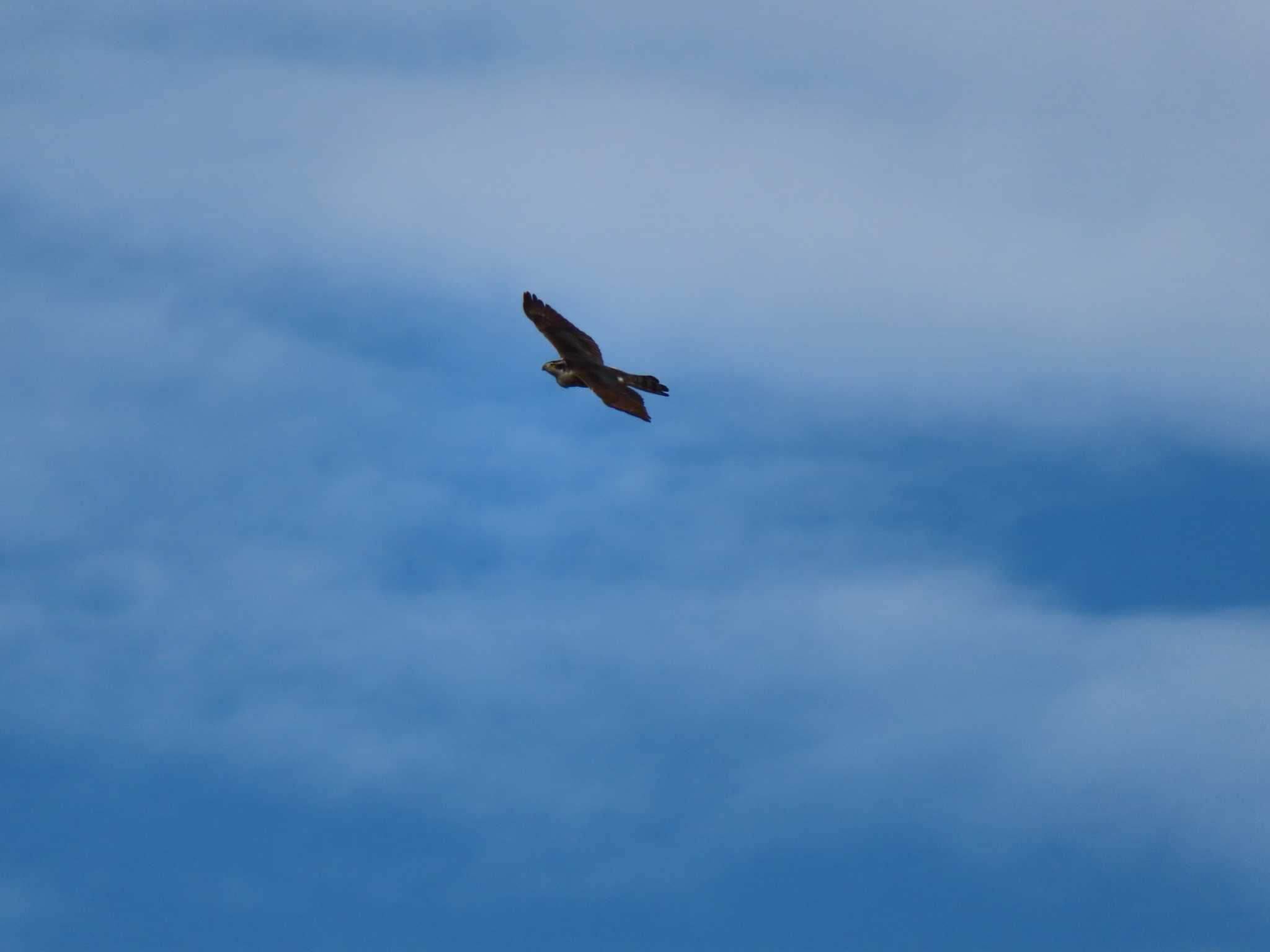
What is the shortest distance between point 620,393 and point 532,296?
1196 centimetres

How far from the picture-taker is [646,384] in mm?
100375

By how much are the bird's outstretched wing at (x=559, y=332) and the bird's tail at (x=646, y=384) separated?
5.09m

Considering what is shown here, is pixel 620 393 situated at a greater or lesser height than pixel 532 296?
lesser

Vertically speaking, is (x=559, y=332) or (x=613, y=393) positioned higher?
(x=559, y=332)

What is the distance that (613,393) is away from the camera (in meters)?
99.8

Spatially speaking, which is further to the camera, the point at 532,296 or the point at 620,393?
the point at 532,296

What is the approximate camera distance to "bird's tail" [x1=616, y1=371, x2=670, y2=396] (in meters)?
100

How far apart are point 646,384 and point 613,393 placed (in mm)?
1960

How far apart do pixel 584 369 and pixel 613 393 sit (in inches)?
158

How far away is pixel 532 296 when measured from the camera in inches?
4274

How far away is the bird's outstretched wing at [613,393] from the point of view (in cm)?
9812

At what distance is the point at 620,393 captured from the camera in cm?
9981

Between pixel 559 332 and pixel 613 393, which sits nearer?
pixel 613 393

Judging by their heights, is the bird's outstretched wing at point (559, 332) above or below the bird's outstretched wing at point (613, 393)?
above
